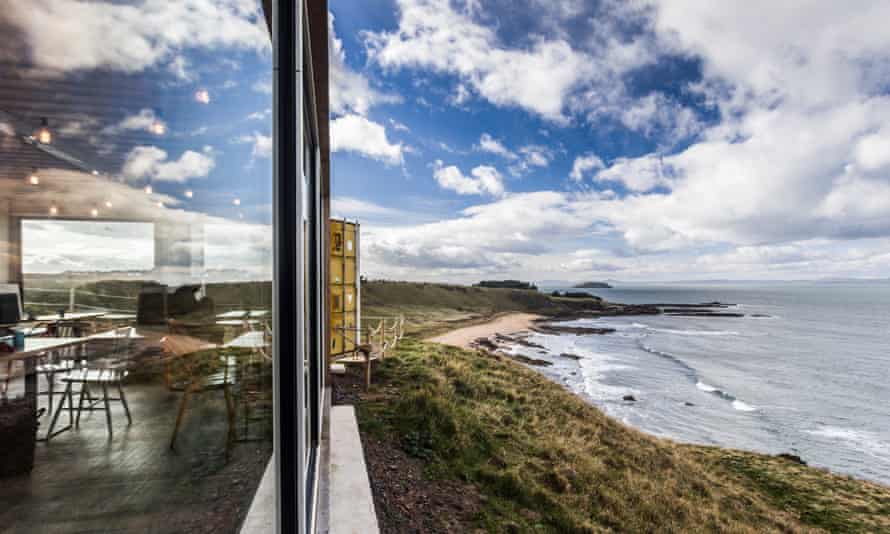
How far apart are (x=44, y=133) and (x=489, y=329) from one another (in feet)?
83.0

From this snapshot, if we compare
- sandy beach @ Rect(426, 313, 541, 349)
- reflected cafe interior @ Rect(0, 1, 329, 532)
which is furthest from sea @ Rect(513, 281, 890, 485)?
reflected cafe interior @ Rect(0, 1, 329, 532)

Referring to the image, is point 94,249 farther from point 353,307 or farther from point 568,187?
point 568,187

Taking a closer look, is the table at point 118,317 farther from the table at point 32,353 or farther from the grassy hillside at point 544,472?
the grassy hillside at point 544,472

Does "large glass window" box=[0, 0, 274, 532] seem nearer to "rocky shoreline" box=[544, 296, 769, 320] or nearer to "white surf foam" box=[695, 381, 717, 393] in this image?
"white surf foam" box=[695, 381, 717, 393]

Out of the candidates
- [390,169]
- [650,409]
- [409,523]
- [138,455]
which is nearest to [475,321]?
[390,169]

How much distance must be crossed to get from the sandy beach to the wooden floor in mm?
16419

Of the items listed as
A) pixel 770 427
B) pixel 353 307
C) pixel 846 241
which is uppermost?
pixel 846 241

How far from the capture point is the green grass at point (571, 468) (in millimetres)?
3660

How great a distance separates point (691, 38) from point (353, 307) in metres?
17.6

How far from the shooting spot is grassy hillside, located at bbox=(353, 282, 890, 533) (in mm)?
3236

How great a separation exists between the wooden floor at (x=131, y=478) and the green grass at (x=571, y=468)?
2859mm

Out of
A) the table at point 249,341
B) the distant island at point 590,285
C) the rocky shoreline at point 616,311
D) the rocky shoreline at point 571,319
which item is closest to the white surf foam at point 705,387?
the rocky shoreline at point 571,319

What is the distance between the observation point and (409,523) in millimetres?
2668

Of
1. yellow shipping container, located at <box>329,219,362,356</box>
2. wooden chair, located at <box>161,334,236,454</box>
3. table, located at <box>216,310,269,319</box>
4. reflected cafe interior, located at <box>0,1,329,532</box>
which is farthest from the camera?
yellow shipping container, located at <box>329,219,362,356</box>
